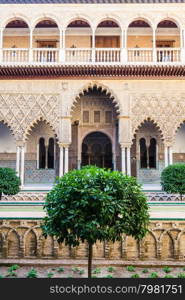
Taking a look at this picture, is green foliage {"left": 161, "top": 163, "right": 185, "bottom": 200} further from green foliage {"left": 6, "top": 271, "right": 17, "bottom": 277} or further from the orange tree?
green foliage {"left": 6, "top": 271, "right": 17, "bottom": 277}

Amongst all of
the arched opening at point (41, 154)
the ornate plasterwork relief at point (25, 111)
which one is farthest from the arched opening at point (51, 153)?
the ornate plasterwork relief at point (25, 111)

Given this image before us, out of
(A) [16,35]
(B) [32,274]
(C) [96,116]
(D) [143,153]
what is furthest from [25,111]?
(B) [32,274]

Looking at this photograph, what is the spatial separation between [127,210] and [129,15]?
36.6 feet

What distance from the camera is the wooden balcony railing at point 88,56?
472 inches

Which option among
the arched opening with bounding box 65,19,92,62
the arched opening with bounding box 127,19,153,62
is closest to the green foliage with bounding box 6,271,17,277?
the arched opening with bounding box 65,19,92,62

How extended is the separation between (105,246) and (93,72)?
8665 millimetres

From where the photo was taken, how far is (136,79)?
1216cm

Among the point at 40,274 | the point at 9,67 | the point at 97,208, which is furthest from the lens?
the point at 9,67

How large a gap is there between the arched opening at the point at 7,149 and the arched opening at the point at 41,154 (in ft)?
2.35

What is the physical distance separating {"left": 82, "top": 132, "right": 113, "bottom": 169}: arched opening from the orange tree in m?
11.1

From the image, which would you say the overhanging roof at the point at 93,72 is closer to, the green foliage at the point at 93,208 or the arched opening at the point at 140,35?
the arched opening at the point at 140,35

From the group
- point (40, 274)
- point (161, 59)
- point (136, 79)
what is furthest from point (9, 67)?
point (40, 274)

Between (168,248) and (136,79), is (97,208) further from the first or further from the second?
(136,79)

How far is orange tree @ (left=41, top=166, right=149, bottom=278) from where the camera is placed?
3.20 meters
